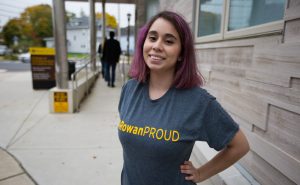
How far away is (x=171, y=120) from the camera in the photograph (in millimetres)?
1099

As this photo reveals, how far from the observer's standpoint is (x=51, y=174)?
258 centimetres

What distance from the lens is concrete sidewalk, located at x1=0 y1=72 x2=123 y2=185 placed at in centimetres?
256

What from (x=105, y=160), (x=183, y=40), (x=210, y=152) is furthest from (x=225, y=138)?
(x=105, y=160)

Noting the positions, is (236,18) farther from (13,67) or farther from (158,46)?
(13,67)

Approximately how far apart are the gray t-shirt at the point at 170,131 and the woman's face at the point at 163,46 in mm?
142

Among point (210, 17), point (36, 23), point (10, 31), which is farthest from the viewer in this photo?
point (36, 23)

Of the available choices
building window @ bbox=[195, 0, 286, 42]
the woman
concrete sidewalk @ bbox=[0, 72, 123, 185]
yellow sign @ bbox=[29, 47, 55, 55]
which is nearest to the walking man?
yellow sign @ bbox=[29, 47, 55, 55]

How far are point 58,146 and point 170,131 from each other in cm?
264

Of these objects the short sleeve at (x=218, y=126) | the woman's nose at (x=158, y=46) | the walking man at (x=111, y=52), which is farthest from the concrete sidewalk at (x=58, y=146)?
the walking man at (x=111, y=52)

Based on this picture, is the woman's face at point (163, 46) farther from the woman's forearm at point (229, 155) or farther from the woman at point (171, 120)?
the woman's forearm at point (229, 155)

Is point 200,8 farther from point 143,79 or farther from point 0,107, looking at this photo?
point 0,107

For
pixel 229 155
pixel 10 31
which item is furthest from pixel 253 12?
pixel 10 31

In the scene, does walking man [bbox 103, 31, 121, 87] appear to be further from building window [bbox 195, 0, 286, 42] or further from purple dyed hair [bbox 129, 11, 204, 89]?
purple dyed hair [bbox 129, 11, 204, 89]

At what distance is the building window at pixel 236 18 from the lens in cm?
182
